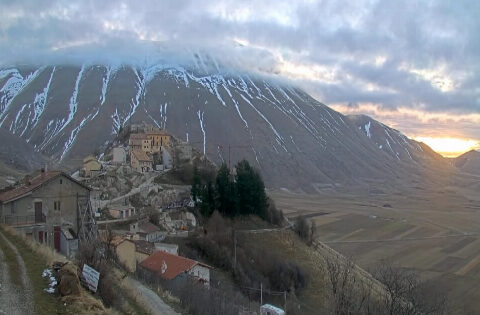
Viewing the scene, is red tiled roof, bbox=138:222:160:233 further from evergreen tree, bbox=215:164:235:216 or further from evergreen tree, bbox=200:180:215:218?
evergreen tree, bbox=215:164:235:216

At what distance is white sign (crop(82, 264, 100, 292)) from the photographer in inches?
596

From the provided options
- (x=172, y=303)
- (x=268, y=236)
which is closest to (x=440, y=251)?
(x=268, y=236)

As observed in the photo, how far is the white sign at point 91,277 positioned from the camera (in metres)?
15.1

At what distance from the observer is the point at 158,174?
71375 millimetres

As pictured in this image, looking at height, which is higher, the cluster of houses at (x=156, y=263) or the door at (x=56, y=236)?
the door at (x=56, y=236)

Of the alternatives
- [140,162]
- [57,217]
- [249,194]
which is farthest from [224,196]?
[57,217]

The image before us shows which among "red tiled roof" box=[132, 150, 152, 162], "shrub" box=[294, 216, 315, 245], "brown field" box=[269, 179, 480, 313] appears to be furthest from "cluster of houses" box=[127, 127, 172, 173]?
"brown field" box=[269, 179, 480, 313]

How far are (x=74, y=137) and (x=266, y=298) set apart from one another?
168m

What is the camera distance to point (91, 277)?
1525 cm

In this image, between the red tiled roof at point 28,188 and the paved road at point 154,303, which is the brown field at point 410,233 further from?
the red tiled roof at point 28,188

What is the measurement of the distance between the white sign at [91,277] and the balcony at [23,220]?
18.2 metres

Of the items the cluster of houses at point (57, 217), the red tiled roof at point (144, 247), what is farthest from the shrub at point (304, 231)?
the cluster of houses at point (57, 217)

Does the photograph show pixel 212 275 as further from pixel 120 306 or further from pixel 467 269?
pixel 467 269

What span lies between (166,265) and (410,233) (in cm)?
7005
